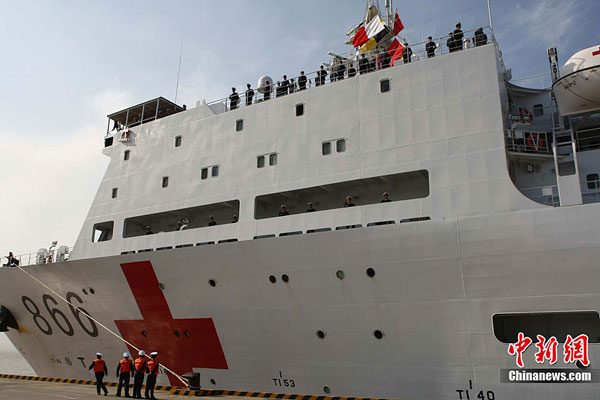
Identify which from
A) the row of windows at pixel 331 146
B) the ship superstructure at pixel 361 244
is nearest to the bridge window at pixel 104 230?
the ship superstructure at pixel 361 244

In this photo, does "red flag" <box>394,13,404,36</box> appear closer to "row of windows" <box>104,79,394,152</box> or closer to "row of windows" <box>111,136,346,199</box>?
"row of windows" <box>104,79,394,152</box>

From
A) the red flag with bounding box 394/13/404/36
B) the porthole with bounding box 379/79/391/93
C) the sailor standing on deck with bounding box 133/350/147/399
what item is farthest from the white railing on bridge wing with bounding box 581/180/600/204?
the sailor standing on deck with bounding box 133/350/147/399

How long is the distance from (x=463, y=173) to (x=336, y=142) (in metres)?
2.52

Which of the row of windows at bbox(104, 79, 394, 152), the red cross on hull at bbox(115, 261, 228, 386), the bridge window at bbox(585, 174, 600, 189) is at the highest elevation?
the row of windows at bbox(104, 79, 394, 152)

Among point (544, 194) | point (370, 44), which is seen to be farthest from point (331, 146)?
point (370, 44)

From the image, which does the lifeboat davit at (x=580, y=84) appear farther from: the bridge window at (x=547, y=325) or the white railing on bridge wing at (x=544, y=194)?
the bridge window at (x=547, y=325)

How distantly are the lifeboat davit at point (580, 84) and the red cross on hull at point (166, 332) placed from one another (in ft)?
24.7

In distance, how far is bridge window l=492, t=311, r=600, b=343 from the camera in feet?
22.0

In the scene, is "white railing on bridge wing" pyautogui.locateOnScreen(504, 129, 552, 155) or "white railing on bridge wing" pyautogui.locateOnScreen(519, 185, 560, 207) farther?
"white railing on bridge wing" pyautogui.locateOnScreen(504, 129, 552, 155)

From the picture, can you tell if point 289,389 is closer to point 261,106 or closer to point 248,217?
point 248,217

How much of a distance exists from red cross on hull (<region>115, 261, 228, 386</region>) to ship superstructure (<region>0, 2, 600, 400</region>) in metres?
0.04

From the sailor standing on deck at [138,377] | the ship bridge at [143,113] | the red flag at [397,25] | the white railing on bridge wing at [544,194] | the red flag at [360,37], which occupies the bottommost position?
the sailor standing on deck at [138,377]

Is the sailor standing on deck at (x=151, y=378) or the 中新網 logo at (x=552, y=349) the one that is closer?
the 中新網 logo at (x=552, y=349)

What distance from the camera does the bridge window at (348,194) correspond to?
864cm
